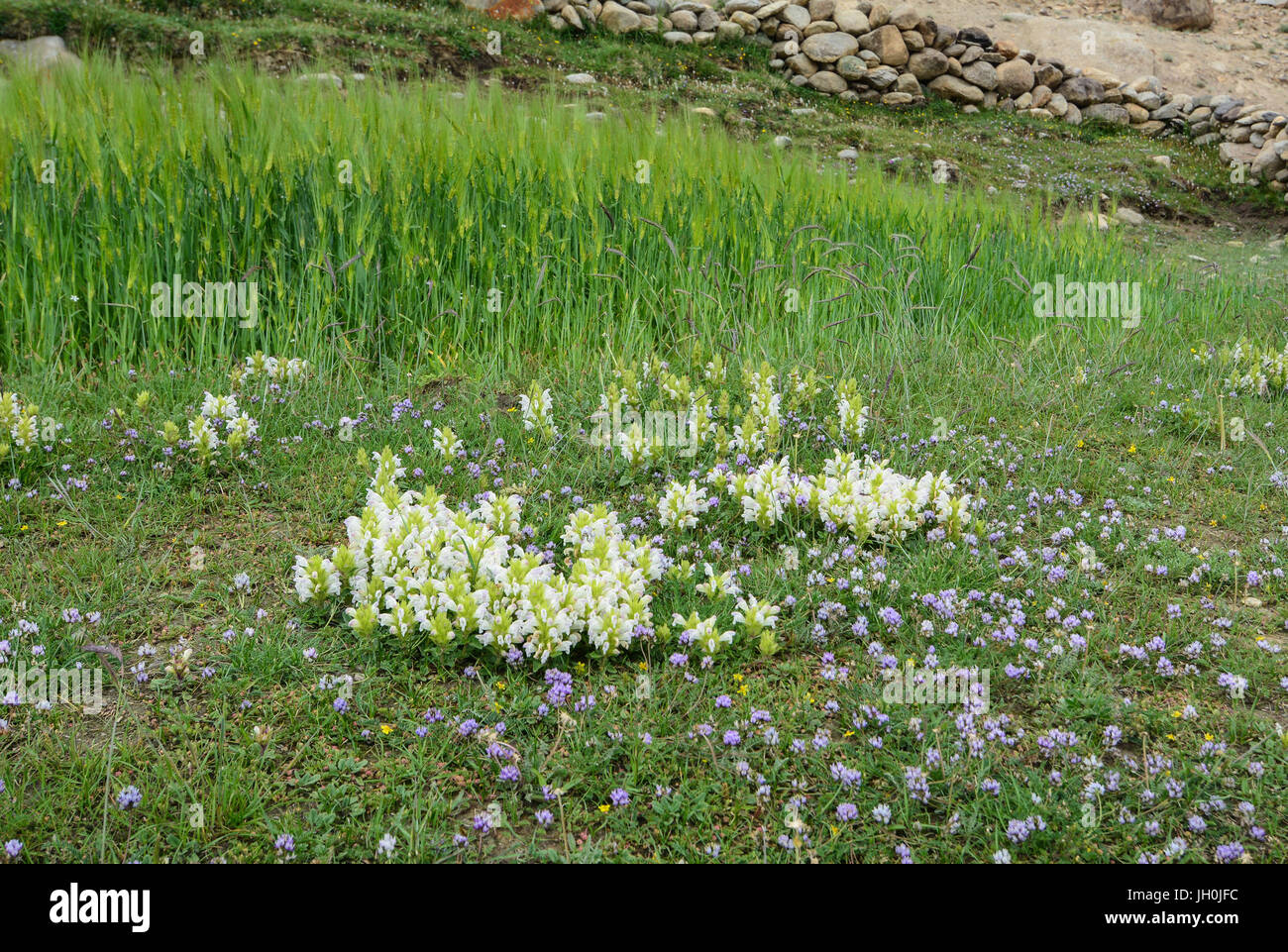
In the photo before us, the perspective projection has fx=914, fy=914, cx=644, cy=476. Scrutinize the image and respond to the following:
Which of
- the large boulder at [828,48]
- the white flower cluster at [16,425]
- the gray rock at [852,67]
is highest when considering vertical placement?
the large boulder at [828,48]

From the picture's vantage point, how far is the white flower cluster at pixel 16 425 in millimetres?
4191

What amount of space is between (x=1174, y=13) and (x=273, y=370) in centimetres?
2972

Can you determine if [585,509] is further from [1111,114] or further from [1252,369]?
[1111,114]

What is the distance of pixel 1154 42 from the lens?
24641mm

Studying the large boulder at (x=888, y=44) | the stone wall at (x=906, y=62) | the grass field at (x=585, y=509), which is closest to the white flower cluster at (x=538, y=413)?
the grass field at (x=585, y=509)

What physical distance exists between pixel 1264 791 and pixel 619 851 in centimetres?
195

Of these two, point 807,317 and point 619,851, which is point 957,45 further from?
point 619,851

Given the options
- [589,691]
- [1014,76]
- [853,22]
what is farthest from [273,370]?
[1014,76]

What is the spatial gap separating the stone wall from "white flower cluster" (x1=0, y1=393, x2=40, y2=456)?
1681 centimetres

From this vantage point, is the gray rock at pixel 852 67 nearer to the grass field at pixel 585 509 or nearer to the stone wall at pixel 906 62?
the stone wall at pixel 906 62

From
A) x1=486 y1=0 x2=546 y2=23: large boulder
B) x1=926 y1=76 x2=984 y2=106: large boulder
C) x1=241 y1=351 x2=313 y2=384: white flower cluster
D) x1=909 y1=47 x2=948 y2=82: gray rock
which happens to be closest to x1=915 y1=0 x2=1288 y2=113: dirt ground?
x1=926 y1=76 x2=984 y2=106: large boulder

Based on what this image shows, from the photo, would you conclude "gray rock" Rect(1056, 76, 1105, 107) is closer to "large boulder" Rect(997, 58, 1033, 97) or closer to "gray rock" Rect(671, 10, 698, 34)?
"large boulder" Rect(997, 58, 1033, 97)

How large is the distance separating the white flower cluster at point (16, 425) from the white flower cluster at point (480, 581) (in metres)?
1.82

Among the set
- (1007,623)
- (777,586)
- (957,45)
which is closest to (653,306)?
(777,586)
